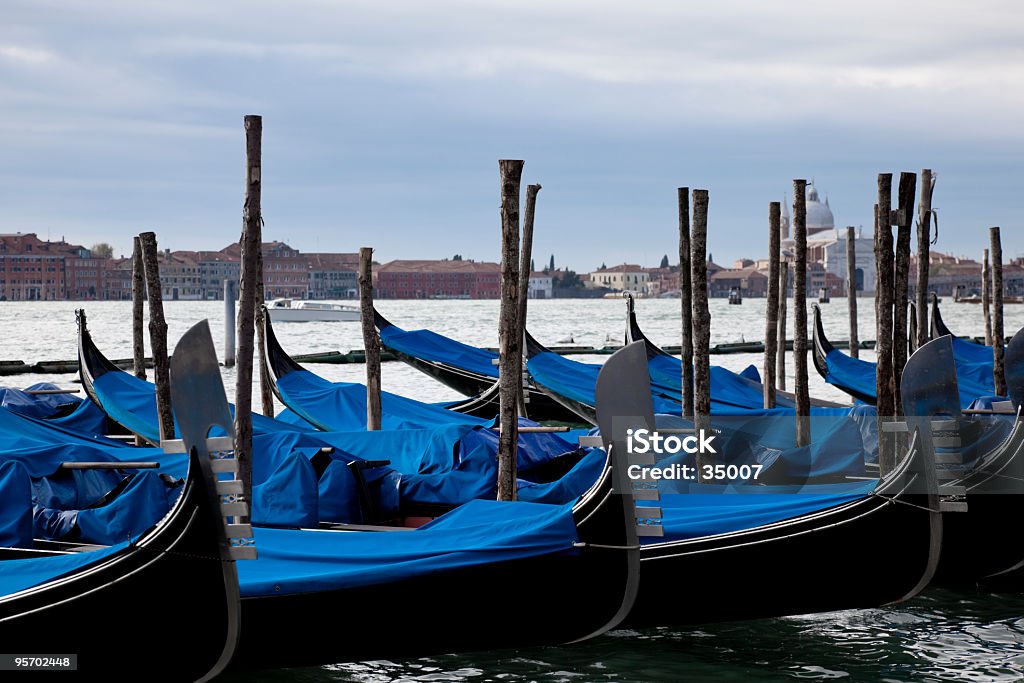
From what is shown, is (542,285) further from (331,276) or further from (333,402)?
(333,402)

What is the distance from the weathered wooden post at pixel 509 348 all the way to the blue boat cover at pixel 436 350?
553cm

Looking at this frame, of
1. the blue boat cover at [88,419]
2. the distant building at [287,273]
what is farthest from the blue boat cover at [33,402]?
the distant building at [287,273]

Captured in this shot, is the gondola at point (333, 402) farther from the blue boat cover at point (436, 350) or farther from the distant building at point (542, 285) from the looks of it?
the distant building at point (542, 285)

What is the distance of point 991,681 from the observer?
4.03 m

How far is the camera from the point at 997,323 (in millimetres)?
8992

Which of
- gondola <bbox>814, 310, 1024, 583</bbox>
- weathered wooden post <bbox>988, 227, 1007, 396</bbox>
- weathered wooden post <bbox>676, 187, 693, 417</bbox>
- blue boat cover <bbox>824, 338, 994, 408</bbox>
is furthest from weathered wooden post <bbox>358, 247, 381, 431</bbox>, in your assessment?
blue boat cover <bbox>824, 338, 994, 408</bbox>

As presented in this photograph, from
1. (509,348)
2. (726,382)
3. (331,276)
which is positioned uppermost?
(331,276)

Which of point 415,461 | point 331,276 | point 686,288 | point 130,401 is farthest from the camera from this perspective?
point 331,276

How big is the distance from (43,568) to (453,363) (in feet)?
24.0

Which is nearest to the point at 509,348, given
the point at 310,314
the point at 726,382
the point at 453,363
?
the point at 726,382

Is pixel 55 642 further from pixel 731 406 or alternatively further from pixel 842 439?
pixel 731 406

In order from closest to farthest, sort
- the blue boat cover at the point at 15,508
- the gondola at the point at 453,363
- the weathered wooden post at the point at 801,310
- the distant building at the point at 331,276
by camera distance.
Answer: the blue boat cover at the point at 15,508 < the weathered wooden post at the point at 801,310 < the gondola at the point at 453,363 < the distant building at the point at 331,276

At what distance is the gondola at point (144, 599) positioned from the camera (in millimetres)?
3297

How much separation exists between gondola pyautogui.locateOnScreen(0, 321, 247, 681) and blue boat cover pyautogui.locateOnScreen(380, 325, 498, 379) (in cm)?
705
